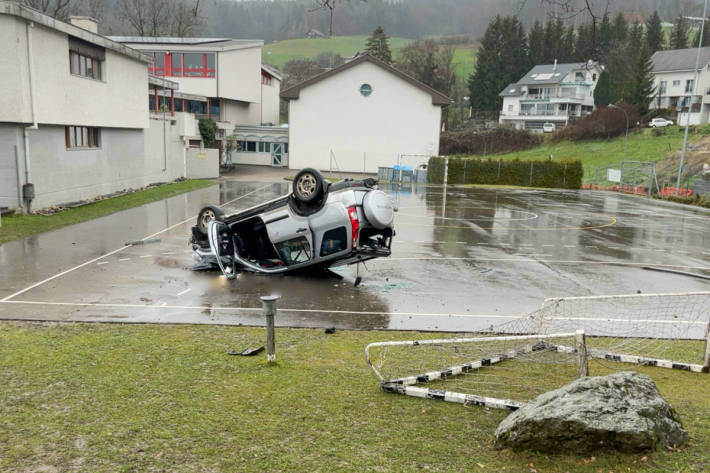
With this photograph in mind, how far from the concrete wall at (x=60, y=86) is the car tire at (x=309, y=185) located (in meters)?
13.7

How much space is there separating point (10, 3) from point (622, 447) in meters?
23.2

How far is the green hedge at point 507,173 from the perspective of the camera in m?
45.5

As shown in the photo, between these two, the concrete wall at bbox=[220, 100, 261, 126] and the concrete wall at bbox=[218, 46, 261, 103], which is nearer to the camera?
the concrete wall at bbox=[218, 46, 261, 103]

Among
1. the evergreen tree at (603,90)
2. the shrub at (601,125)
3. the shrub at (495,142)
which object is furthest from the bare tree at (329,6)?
the evergreen tree at (603,90)

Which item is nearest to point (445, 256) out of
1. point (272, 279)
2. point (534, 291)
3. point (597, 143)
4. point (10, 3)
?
point (534, 291)

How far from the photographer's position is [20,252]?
16.2 meters

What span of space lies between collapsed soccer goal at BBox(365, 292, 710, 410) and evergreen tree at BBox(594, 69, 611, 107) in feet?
265

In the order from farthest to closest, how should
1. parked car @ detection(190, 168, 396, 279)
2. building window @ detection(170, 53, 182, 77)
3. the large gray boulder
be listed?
building window @ detection(170, 53, 182, 77)
parked car @ detection(190, 168, 396, 279)
the large gray boulder

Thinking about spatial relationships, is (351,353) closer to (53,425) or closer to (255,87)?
(53,425)

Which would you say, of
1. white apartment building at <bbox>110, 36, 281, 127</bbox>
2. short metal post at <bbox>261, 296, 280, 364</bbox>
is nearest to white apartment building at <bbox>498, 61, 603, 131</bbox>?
white apartment building at <bbox>110, 36, 281, 127</bbox>

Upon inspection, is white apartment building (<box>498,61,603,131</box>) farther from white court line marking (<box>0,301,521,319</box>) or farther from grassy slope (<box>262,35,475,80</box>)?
white court line marking (<box>0,301,521,319</box>)

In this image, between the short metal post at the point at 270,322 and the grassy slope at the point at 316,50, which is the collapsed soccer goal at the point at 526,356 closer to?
the short metal post at the point at 270,322

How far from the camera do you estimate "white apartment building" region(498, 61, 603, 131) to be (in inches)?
3383

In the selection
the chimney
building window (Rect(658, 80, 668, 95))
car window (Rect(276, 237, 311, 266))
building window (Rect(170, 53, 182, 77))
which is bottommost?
car window (Rect(276, 237, 311, 266))
